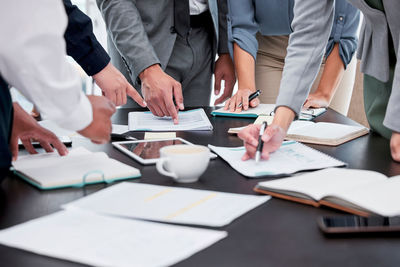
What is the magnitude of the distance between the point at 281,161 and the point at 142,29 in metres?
1.02

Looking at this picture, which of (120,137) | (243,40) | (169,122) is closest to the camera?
(120,137)

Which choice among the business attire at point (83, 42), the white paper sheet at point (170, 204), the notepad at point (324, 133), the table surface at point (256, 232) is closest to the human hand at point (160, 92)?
the business attire at point (83, 42)

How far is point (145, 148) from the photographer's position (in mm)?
1230

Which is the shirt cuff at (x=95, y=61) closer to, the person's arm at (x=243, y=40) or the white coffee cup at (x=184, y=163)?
the person's arm at (x=243, y=40)

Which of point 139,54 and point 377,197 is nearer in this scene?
point 377,197

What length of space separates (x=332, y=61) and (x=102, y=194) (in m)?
1.48

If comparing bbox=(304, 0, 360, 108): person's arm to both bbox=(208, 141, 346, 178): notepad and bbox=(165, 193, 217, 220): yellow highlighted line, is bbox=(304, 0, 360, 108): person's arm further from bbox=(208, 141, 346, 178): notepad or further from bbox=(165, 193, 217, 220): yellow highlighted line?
bbox=(165, 193, 217, 220): yellow highlighted line

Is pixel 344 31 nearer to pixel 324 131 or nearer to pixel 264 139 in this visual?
pixel 324 131

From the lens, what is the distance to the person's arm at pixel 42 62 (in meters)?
0.72

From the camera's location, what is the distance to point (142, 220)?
2.42 feet

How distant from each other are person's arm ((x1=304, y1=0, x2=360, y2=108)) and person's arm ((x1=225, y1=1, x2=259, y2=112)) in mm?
290

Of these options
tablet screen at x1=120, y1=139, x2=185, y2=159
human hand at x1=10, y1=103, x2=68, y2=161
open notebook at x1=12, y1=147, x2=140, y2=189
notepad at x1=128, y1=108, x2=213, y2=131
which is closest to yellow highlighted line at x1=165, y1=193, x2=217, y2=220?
open notebook at x1=12, y1=147, x2=140, y2=189

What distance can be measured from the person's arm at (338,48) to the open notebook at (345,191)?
1.14 meters

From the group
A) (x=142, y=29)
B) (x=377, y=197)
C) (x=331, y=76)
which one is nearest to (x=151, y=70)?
(x=142, y=29)
